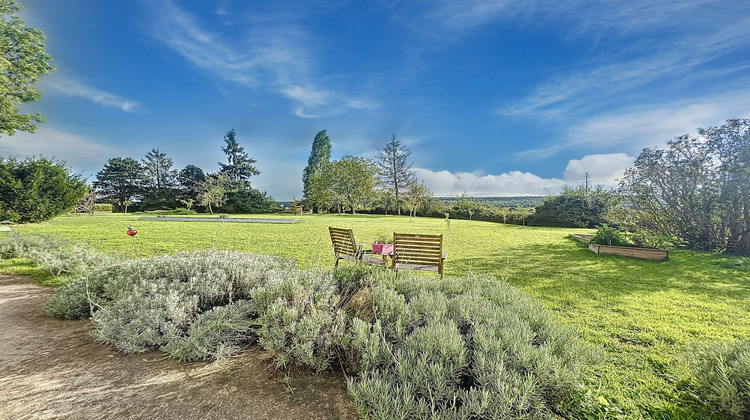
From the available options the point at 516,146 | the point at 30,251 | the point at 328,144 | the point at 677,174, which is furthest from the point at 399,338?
the point at 328,144

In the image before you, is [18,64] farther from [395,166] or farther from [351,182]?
[395,166]

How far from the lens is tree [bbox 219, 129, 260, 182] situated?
149ft

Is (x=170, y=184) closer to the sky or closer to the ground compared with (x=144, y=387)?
closer to the sky

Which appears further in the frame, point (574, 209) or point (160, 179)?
point (160, 179)

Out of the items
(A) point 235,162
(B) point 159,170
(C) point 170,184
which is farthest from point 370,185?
(B) point 159,170

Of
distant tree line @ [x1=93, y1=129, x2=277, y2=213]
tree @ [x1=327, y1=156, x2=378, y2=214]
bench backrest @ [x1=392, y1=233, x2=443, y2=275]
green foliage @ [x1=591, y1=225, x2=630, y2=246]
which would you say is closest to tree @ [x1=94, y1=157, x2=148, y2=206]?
distant tree line @ [x1=93, y1=129, x2=277, y2=213]

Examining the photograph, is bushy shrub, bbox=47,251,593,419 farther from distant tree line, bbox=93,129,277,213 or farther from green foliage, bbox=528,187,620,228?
distant tree line, bbox=93,129,277,213

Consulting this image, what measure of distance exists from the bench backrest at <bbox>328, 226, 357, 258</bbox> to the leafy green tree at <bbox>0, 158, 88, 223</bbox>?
17506 millimetres

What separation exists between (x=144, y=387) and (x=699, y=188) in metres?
14.3

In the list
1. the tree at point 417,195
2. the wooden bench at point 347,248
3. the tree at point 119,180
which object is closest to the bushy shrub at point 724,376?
the wooden bench at point 347,248

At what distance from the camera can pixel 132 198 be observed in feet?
132

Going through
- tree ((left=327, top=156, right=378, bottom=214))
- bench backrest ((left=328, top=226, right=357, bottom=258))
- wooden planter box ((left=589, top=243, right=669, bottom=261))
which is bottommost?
wooden planter box ((left=589, top=243, right=669, bottom=261))

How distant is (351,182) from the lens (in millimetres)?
35062

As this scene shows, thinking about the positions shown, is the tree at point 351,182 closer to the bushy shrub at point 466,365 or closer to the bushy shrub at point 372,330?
the bushy shrub at point 372,330
